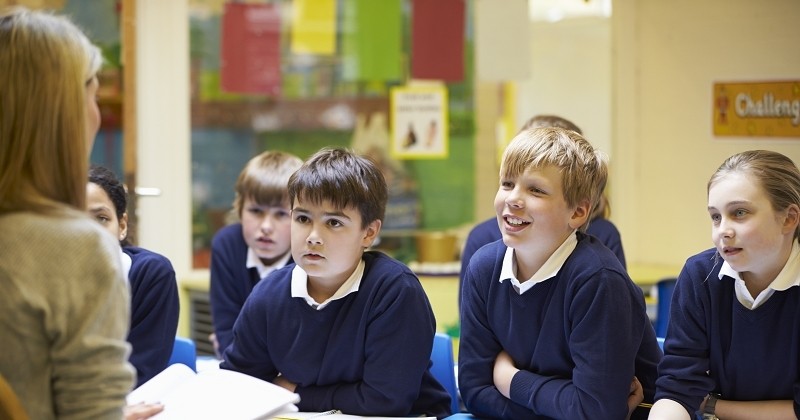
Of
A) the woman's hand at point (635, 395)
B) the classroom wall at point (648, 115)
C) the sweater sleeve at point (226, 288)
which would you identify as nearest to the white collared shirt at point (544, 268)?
the woman's hand at point (635, 395)

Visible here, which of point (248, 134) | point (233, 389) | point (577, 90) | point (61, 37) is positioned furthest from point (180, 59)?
point (61, 37)

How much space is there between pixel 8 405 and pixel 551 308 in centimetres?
113

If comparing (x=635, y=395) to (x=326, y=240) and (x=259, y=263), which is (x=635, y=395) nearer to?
(x=326, y=240)

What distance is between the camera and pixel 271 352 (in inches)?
85.7

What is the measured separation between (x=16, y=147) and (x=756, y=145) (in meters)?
3.27

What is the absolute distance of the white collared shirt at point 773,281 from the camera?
1930 mm

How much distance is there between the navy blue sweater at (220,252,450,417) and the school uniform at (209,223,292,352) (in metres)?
0.83

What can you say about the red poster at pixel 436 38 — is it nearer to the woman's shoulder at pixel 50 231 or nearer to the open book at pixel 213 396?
the open book at pixel 213 396

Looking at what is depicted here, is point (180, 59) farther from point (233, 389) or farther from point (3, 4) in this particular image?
point (233, 389)

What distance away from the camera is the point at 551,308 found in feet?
6.59

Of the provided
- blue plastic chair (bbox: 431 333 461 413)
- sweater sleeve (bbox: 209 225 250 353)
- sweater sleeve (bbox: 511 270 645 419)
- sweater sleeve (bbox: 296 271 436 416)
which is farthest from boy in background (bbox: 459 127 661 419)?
sweater sleeve (bbox: 209 225 250 353)

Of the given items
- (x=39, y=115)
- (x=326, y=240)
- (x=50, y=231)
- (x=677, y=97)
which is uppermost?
(x=677, y=97)

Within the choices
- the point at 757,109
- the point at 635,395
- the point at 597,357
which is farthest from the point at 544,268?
the point at 757,109

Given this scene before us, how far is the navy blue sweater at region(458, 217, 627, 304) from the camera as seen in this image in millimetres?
2865
